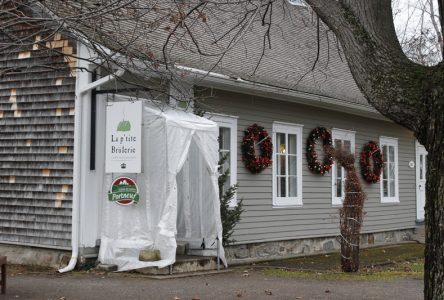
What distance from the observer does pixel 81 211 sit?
36.7 feet

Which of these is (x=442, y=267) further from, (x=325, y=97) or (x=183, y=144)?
(x=325, y=97)

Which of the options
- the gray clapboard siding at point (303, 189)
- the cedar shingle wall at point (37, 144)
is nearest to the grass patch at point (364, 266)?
the gray clapboard siding at point (303, 189)

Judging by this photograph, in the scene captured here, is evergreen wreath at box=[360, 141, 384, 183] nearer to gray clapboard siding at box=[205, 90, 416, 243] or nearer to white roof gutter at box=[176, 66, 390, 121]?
gray clapboard siding at box=[205, 90, 416, 243]

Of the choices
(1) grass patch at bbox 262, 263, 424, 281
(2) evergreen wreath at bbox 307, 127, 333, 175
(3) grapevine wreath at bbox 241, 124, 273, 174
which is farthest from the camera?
(2) evergreen wreath at bbox 307, 127, 333, 175

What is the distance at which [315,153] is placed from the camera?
16.0m

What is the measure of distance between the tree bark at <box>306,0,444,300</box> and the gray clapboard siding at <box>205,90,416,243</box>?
7360 mm

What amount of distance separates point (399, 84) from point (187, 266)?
6.61 meters

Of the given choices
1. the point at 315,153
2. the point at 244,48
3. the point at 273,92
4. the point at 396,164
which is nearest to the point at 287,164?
the point at 315,153

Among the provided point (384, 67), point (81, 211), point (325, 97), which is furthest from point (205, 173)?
point (384, 67)

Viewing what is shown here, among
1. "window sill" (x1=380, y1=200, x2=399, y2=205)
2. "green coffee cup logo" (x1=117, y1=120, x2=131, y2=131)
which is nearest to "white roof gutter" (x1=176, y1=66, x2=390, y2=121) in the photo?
"green coffee cup logo" (x1=117, y1=120, x2=131, y2=131)

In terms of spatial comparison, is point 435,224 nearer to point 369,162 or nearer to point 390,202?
point 369,162

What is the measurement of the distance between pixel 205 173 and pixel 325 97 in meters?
3.99

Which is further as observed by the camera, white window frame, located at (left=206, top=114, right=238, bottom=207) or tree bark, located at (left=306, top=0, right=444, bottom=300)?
white window frame, located at (left=206, top=114, right=238, bottom=207)

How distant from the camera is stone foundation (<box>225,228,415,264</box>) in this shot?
13.8 m
